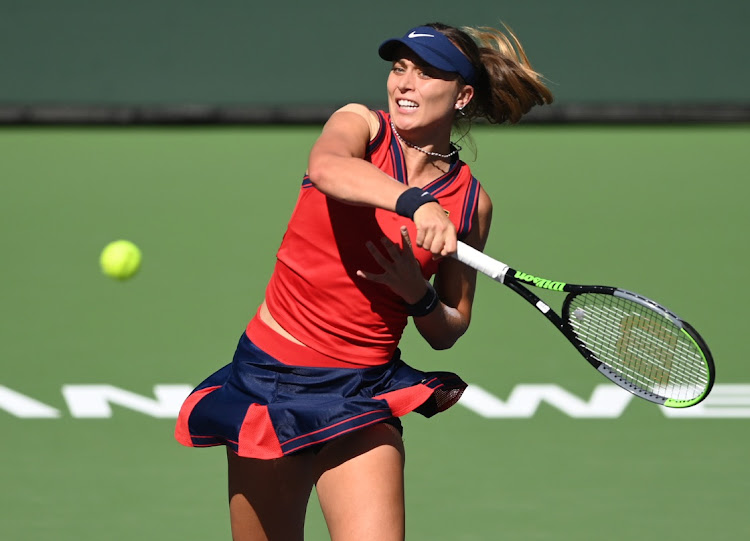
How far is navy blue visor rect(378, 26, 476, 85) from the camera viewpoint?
2.95 m

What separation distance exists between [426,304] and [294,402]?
0.39 m

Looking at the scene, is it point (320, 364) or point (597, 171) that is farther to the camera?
point (597, 171)

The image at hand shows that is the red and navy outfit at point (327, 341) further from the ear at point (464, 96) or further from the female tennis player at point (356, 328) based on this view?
the ear at point (464, 96)

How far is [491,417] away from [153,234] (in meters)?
2.18

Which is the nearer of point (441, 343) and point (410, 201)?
point (410, 201)

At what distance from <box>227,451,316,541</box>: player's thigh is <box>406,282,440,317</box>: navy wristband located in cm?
45

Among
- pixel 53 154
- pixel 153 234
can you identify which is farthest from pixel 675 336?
pixel 53 154

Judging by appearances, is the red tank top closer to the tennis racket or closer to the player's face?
the player's face

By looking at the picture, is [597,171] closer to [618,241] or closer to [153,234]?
[618,241]

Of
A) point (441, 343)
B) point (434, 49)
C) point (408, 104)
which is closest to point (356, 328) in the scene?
point (441, 343)

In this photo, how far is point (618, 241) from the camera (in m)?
6.07

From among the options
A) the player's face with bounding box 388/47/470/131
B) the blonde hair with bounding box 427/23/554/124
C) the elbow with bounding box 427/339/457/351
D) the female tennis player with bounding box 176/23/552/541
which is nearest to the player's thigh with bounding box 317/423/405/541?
the female tennis player with bounding box 176/23/552/541

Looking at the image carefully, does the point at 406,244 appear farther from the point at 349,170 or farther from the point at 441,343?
the point at 441,343

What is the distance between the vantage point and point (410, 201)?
8.45 feet
